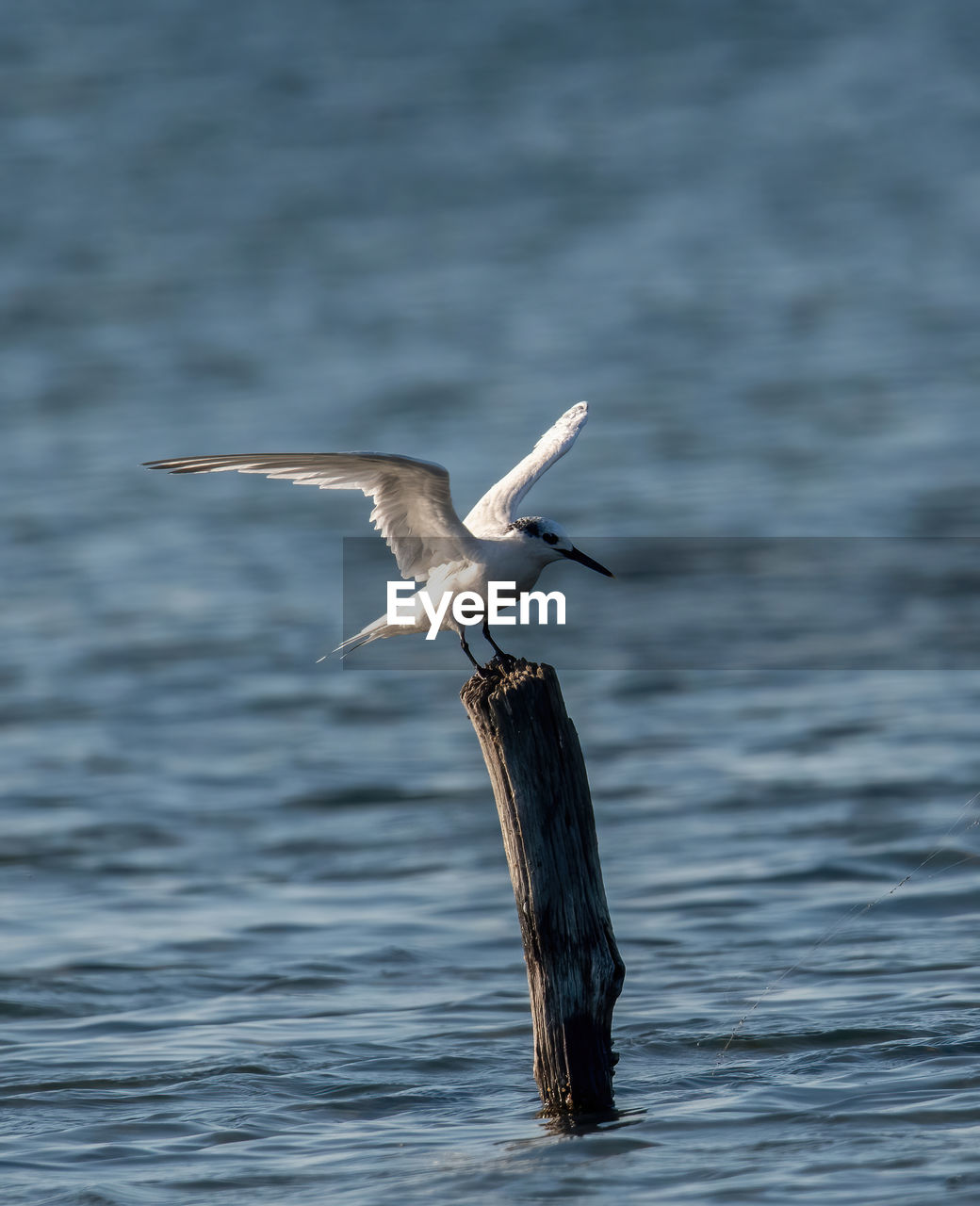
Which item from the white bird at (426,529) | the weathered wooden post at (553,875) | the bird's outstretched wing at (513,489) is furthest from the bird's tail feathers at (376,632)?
the bird's outstretched wing at (513,489)

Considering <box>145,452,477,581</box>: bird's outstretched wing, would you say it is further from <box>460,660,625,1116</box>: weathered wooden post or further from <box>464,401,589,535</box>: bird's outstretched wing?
<box>460,660,625,1116</box>: weathered wooden post

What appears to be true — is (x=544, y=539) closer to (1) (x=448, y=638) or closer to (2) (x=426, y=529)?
(2) (x=426, y=529)

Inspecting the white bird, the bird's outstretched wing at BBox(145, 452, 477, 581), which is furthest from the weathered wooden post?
the bird's outstretched wing at BBox(145, 452, 477, 581)

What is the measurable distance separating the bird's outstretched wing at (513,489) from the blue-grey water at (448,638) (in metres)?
2.60

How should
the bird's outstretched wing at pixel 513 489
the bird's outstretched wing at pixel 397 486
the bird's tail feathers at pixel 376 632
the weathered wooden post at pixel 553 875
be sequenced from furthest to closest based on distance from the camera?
the bird's outstretched wing at pixel 513 489 → the bird's tail feathers at pixel 376 632 → the weathered wooden post at pixel 553 875 → the bird's outstretched wing at pixel 397 486

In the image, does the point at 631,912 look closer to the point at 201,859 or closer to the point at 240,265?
the point at 201,859

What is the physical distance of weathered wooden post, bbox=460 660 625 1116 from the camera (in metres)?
6.71

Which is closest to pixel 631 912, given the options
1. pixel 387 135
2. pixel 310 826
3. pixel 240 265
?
pixel 310 826

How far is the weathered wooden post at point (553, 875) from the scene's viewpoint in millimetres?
6711

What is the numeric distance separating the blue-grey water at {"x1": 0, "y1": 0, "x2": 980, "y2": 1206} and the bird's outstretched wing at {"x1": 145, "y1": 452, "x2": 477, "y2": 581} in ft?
8.13

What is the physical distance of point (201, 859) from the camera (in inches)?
477

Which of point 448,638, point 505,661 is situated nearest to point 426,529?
point 505,661

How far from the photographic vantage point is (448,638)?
1820 cm
